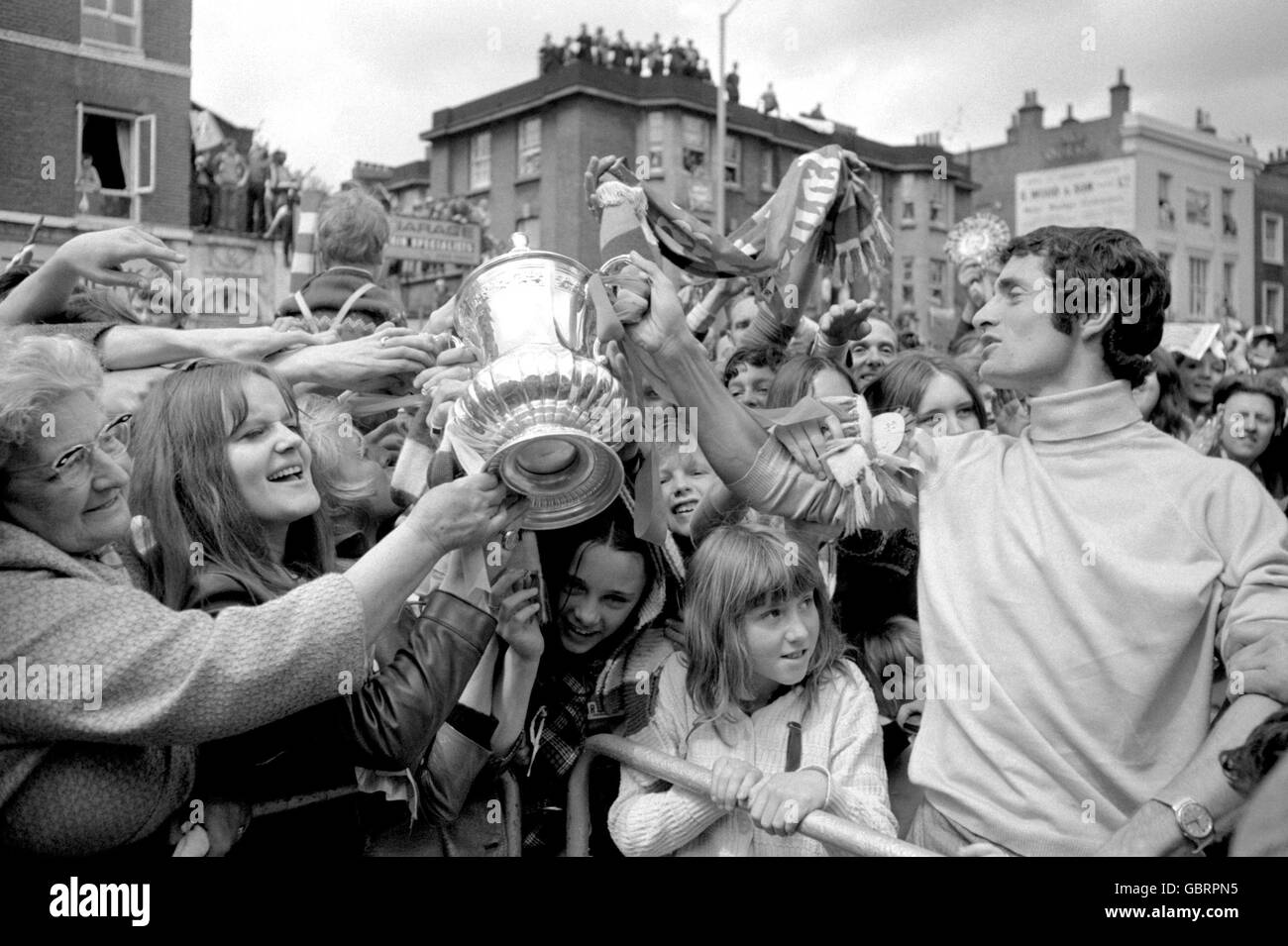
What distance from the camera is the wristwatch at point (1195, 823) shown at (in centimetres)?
188

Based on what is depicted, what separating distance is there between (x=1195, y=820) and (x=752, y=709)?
3.09 feet

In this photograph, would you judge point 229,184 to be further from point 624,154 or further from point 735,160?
point 735,160

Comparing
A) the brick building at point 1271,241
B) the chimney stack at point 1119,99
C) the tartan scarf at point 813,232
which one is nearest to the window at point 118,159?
the tartan scarf at point 813,232

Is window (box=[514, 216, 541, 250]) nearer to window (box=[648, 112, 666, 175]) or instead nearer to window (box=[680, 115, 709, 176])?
window (box=[648, 112, 666, 175])

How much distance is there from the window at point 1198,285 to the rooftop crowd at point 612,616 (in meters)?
14.5

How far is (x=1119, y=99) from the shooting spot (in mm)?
26797

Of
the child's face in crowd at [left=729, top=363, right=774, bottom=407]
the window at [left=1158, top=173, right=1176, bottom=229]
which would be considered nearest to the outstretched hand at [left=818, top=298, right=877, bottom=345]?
the child's face in crowd at [left=729, top=363, right=774, bottom=407]

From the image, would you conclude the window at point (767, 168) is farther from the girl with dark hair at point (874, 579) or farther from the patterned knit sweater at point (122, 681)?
the patterned knit sweater at point (122, 681)

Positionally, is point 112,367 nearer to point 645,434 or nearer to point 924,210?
point 645,434

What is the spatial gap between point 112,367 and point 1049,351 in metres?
2.13
